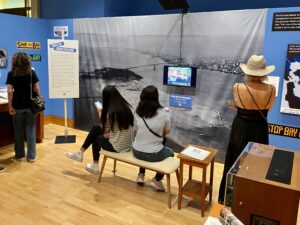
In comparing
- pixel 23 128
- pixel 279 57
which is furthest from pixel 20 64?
pixel 279 57

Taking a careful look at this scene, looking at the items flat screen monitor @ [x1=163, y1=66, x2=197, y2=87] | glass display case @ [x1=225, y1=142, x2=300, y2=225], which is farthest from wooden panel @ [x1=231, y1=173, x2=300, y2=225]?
flat screen monitor @ [x1=163, y1=66, x2=197, y2=87]

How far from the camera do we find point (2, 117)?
4.35 meters

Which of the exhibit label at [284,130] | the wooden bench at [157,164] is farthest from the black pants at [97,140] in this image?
the exhibit label at [284,130]

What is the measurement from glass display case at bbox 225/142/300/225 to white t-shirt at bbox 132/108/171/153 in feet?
5.42

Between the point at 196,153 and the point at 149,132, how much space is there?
490mm

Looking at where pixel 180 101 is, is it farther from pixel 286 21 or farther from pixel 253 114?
pixel 253 114

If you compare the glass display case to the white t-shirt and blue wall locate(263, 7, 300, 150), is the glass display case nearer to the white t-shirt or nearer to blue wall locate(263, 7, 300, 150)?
the white t-shirt

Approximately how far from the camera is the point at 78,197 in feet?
9.61

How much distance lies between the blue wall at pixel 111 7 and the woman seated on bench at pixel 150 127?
9.06 ft

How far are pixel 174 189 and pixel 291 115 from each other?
166 cm

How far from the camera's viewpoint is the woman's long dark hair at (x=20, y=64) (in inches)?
132

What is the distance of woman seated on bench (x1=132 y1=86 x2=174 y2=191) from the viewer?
2.75 meters

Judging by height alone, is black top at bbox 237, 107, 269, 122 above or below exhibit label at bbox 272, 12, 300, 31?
below

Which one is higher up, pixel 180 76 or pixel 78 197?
pixel 180 76
